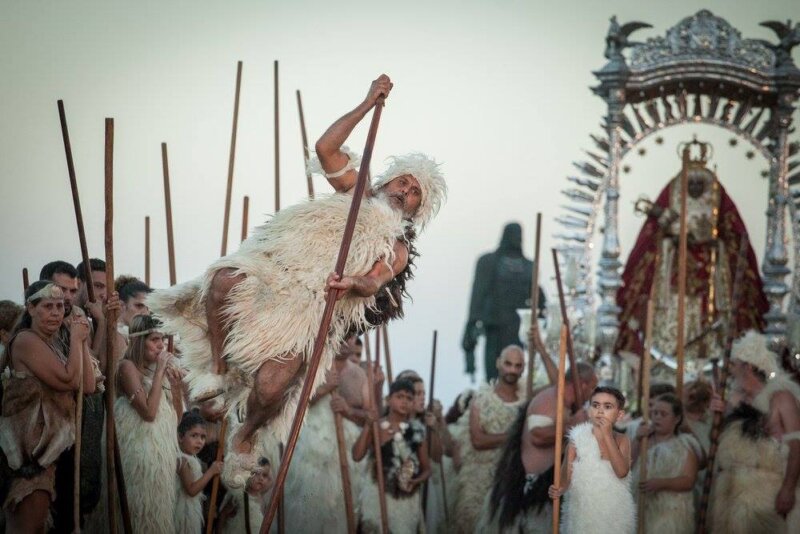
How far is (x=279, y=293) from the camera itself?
507 centimetres

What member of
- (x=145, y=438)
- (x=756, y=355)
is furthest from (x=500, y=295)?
(x=145, y=438)

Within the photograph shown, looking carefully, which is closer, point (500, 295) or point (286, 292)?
point (286, 292)

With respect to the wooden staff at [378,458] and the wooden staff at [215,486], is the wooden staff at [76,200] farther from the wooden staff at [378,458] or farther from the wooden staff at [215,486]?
the wooden staff at [378,458]

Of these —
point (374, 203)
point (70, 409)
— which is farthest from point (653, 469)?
point (70, 409)

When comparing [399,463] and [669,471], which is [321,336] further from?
[669,471]

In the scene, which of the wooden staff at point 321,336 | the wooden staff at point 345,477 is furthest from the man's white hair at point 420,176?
the wooden staff at point 345,477

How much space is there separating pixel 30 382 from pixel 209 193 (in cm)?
431

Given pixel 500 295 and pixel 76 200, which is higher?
pixel 76 200

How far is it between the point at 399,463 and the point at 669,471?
128cm

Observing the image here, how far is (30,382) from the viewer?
198 inches

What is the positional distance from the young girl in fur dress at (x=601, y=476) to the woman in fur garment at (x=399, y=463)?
4.64 ft

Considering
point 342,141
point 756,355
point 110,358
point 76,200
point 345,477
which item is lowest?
point 345,477

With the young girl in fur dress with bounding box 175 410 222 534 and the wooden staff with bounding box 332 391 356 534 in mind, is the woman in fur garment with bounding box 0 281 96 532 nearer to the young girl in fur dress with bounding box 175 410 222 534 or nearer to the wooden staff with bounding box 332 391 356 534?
the young girl in fur dress with bounding box 175 410 222 534

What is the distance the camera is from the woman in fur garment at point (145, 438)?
18.6 ft
